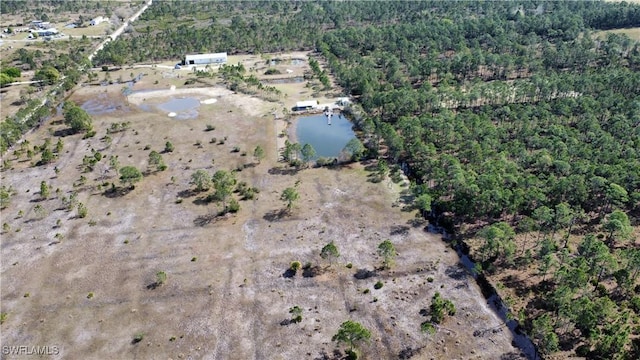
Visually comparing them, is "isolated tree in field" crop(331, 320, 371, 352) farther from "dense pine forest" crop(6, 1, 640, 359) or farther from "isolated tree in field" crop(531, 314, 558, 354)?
"dense pine forest" crop(6, 1, 640, 359)

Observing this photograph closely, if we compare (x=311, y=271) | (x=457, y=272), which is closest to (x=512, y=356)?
(x=457, y=272)

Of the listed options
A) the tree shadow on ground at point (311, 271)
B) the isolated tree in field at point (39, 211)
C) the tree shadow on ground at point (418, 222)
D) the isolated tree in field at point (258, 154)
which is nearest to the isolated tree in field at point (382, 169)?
the tree shadow on ground at point (418, 222)

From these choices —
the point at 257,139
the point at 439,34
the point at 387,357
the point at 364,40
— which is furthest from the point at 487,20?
the point at 387,357

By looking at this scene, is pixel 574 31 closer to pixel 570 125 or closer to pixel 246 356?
pixel 570 125

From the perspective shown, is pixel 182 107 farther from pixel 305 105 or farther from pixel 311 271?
pixel 311 271

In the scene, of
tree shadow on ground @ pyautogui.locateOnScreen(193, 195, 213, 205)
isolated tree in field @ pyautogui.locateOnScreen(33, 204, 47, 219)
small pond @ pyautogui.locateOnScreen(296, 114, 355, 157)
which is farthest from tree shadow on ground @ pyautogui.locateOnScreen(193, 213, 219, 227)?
small pond @ pyautogui.locateOnScreen(296, 114, 355, 157)
